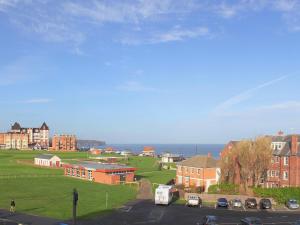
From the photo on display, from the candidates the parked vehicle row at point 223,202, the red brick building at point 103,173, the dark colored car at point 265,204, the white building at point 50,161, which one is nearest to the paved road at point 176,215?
the parked vehicle row at point 223,202

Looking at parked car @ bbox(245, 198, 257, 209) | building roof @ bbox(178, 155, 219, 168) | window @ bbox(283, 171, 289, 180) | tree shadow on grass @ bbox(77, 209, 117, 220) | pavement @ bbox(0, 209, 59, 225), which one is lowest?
parked car @ bbox(245, 198, 257, 209)

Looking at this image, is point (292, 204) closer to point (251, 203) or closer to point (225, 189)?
point (251, 203)

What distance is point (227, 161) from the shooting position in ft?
257

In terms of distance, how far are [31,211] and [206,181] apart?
3893cm

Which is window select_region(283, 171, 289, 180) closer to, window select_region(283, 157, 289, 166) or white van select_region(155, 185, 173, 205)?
window select_region(283, 157, 289, 166)

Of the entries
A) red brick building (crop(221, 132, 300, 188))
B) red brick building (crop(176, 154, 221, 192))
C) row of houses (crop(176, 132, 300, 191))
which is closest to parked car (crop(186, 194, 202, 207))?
row of houses (crop(176, 132, 300, 191))

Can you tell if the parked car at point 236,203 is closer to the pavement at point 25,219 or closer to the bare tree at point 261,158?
the bare tree at point 261,158

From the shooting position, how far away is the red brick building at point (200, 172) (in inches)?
3189

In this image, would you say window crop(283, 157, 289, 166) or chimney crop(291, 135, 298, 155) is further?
window crop(283, 157, 289, 166)

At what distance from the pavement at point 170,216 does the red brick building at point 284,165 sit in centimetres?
1905

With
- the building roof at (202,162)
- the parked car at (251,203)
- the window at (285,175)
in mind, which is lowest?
the parked car at (251,203)

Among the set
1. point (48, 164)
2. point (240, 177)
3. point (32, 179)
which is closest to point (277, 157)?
point (240, 177)

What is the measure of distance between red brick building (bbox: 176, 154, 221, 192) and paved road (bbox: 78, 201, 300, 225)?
72.5 feet

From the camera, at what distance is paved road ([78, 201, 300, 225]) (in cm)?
4647
